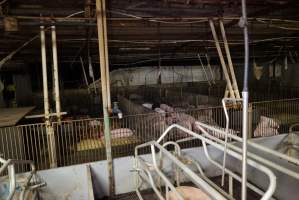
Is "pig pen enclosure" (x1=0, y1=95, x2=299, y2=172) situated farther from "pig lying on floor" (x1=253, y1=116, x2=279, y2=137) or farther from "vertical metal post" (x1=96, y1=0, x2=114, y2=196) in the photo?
"vertical metal post" (x1=96, y1=0, x2=114, y2=196)

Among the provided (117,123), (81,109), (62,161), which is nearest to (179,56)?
(117,123)

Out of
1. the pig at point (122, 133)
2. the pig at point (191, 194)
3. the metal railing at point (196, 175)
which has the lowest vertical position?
the pig at point (191, 194)

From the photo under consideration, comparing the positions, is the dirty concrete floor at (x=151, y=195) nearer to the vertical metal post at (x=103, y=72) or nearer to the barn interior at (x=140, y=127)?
the barn interior at (x=140, y=127)

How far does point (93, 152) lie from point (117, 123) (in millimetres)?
1090

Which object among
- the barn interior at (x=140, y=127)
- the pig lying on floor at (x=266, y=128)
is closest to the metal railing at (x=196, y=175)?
the barn interior at (x=140, y=127)

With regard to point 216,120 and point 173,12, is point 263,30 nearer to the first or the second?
point 216,120

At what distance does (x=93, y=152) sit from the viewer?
3010 mm

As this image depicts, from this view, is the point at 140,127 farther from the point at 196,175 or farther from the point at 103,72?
the point at 196,175

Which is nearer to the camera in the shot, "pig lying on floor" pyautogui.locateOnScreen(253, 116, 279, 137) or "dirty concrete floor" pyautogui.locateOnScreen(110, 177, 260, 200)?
"dirty concrete floor" pyautogui.locateOnScreen(110, 177, 260, 200)

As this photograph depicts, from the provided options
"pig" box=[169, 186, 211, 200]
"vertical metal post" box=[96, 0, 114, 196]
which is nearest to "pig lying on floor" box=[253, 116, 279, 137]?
"pig" box=[169, 186, 211, 200]

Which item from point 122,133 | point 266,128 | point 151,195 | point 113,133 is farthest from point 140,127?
point 266,128

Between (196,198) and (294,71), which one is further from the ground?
(294,71)

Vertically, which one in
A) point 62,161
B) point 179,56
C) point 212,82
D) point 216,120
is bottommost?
point 62,161

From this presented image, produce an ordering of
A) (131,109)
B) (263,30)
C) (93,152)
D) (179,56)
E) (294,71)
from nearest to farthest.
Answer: (93,152) → (263,30) → (131,109) → (179,56) → (294,71)
